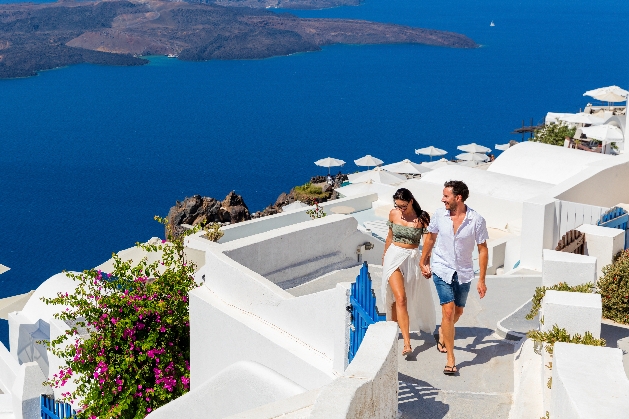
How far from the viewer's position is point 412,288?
6.66 metres

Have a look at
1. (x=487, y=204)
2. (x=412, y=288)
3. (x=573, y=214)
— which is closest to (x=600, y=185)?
(x=573, y=214)

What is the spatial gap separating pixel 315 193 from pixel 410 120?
4591 centimetres

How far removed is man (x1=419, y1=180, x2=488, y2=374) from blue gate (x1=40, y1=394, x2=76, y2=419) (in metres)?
5.17

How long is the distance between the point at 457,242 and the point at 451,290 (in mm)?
394

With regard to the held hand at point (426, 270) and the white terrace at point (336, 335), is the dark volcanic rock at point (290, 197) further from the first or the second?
the held hand at point (426, 270)

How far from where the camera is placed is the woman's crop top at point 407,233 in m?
6.42

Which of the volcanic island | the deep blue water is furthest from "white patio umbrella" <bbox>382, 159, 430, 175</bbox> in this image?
the volcanic island

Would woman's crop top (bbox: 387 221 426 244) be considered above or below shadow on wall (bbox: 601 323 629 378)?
above

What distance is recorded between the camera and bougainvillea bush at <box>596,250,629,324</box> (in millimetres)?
6887

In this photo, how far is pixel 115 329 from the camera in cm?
921

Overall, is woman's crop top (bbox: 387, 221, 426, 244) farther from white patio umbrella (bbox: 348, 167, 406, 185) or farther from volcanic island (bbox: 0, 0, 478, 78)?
volcanic island (bbox: 0, 0, 478, 78)

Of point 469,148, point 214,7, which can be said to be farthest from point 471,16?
point 469,148

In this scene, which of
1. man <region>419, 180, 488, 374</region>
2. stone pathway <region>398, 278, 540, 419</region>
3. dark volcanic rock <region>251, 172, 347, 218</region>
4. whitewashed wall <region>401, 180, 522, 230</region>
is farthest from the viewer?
dark volcanic rock <region>251, 172, 347, 218</region>

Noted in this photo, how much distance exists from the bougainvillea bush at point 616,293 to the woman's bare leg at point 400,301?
1758 mm
